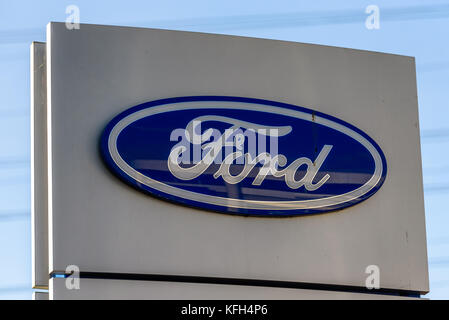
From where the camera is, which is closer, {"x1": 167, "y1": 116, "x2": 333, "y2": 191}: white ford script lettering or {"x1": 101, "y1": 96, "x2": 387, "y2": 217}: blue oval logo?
{"x1": 101, "y1": 96, "x2": 387, "y2": 217}: blue oval logo

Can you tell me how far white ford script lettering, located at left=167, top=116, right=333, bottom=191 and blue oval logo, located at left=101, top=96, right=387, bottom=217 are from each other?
0.01 meters

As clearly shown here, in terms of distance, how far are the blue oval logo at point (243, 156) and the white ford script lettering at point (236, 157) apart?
0.01m

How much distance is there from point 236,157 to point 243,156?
0.09 m

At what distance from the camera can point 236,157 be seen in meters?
11.2

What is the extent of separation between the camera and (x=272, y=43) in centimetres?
1195

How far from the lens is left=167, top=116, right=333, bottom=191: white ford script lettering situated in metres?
11.0

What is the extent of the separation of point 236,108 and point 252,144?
0.49 metres

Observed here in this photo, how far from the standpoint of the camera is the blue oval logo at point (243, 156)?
427 inches

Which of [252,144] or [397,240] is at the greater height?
[252,144]
